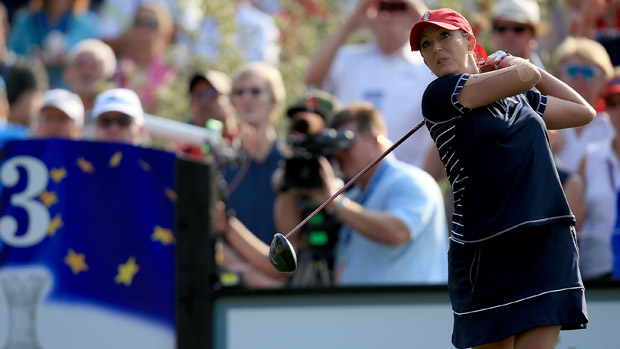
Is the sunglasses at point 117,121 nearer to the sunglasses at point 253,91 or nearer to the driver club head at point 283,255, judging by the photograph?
the sunglasses at point 253,91

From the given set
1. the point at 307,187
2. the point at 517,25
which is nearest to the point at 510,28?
the point at 517,25

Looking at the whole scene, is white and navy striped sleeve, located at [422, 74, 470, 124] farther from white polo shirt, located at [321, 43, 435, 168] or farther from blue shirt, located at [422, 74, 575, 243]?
white polo shirt, located at [321, 43, 435, 168]

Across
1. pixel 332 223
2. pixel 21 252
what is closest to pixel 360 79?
pixel 332 223

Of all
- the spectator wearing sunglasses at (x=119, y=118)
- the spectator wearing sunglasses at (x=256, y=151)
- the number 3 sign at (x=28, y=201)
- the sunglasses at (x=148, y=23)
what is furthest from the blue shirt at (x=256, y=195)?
the sunglasses at (x=148, y=23)

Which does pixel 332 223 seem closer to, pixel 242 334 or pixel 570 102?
pixel 242 334

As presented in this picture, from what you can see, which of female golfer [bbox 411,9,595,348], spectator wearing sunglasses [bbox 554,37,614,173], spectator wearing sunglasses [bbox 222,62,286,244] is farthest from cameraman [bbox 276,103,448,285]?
→ female golfer [bbox 411,9,595,348]

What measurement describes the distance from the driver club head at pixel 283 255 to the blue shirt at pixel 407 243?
2.28 m

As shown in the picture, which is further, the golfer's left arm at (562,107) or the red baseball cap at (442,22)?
the golfer's left arm at (562,107)

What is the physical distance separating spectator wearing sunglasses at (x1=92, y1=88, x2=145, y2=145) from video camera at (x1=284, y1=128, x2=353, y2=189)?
1.31m

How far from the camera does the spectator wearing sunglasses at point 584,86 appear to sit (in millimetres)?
7504

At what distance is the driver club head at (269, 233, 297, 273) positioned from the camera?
14.0 feet

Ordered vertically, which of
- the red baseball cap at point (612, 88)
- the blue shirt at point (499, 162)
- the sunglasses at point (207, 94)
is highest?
the sunglasses at point (207, 94)

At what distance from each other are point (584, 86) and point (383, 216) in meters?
1.96

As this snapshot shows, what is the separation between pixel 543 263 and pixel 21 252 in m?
3.60
